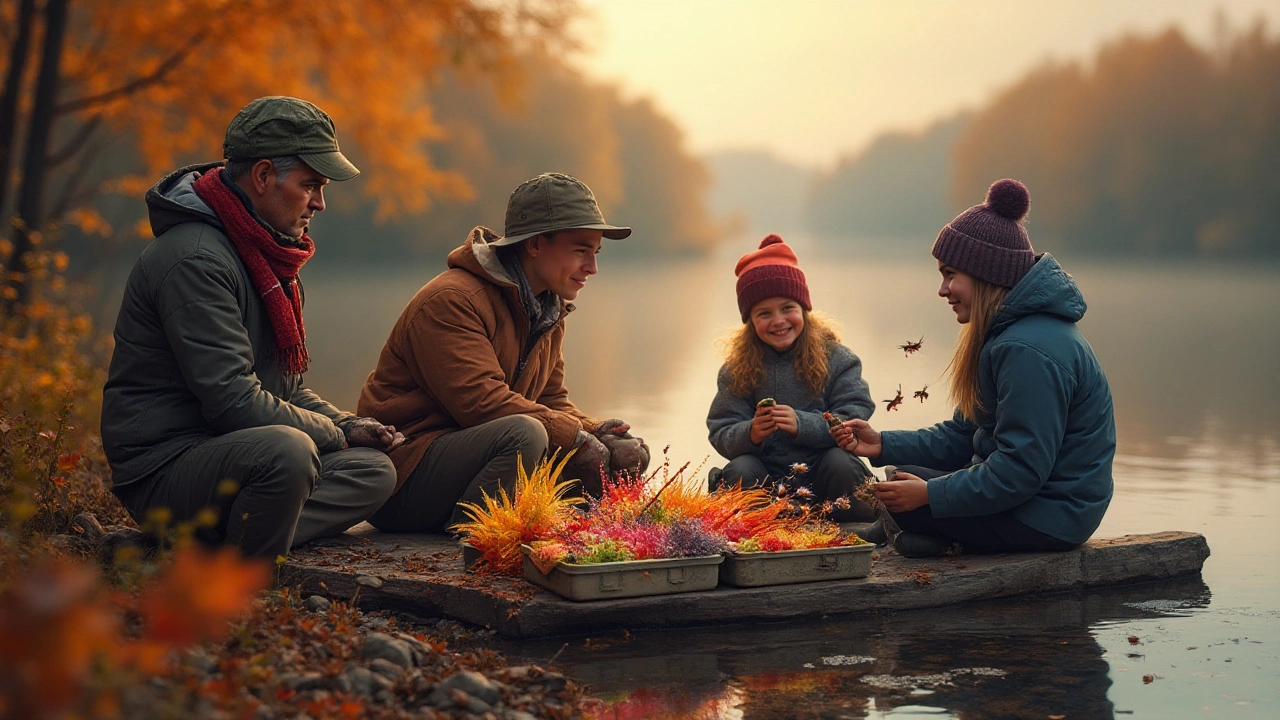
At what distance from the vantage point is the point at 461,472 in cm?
573

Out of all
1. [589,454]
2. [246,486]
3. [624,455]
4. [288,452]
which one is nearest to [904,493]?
[624,455]

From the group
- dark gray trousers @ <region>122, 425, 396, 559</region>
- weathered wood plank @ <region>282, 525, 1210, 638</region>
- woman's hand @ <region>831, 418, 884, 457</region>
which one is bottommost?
weathered wood plank @ <region>282, 525, 1210, 638</region>

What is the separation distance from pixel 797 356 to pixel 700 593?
207 cm

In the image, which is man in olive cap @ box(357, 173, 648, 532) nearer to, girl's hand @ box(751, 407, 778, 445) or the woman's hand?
girl's hand @ box(751, 407, 778, 445)

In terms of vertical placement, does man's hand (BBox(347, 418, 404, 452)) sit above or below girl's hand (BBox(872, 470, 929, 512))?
above

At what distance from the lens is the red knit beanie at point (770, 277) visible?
21.4 ft

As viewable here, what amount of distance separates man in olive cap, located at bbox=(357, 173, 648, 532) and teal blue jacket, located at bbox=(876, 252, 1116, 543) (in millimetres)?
1718

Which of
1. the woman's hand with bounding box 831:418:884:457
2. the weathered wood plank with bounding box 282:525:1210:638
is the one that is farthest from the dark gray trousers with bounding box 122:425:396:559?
the woman's hand with bounding box 831:418:884:457

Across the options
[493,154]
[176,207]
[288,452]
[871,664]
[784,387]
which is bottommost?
[871,664]

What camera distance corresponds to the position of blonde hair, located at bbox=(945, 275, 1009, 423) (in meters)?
5.45

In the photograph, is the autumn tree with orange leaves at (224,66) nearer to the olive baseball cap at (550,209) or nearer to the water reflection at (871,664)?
the olive baseball cap at (550,209)

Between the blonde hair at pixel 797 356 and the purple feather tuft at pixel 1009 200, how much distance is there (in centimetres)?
143

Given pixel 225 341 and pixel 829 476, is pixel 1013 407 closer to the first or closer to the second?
pixel 829 476

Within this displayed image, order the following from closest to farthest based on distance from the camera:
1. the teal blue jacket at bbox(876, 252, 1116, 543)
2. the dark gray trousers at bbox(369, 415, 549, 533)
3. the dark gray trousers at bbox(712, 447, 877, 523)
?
the teal blue jacket at bbox(876, 252, 1116, 543), the dark gray trousers at bbox(369, 415, 549, 533), the dark gray trousers at bbox(712, 447, 877, 523)
